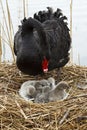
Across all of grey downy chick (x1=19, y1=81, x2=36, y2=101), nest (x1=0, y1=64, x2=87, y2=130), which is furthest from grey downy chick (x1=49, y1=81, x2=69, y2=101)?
grey downy chick (x1=19, y1=81, x2=36, y2=101)

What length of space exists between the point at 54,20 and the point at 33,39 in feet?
2.64

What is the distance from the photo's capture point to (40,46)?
426 cm

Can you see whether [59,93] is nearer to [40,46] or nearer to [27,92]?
[27,92]

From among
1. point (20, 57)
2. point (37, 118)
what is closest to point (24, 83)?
point (20, 57)

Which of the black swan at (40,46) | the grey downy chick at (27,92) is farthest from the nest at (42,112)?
the black swan at (40,46)

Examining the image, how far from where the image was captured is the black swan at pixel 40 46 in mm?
4172

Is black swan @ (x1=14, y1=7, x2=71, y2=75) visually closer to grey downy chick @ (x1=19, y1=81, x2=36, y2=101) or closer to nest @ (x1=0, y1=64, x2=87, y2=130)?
grey downy chick @ (x1=19, y1=81, x2=36, y2=101)

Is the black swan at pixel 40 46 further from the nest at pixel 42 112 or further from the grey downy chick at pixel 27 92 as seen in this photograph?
the nest at pixel 42 112

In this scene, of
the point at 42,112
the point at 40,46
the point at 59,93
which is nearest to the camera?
the point at 42,112

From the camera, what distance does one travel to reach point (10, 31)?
5.09 metres

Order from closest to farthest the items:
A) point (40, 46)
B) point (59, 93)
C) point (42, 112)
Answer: point (42, 112), point (59, 93), point (40, 46)

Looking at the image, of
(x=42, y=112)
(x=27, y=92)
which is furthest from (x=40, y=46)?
(x=42, y=112)

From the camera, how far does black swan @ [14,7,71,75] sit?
13.7ft

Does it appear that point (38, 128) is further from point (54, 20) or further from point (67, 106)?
point (54, 20)
